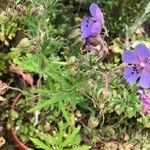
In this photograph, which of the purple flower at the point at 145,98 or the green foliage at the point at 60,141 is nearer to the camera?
the green foliage at the point at 60,141

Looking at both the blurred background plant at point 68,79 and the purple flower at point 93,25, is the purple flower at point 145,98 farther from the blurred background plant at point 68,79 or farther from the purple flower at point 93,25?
the purple flower at point 93,25

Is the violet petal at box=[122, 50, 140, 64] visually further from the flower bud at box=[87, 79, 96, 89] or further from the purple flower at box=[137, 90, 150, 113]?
the purple flower at box=[137, 90, 150, 113]

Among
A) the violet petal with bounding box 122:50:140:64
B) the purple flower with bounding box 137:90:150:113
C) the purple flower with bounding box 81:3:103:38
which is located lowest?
the purple flower with bounding box 137:90:150:113

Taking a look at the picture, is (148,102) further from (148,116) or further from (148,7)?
(148,7)

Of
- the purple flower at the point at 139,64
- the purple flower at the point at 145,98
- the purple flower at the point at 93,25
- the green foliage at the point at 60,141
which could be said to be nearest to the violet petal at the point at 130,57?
the purple flower at the point at 139,64

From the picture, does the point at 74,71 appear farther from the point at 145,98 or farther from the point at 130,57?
the point at 145,98

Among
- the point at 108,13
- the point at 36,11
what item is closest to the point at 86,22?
the point at 36,11

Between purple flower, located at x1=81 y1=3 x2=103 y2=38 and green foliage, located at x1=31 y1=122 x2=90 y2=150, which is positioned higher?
purple flower, located at x1=81 y1=3 x2=103 y2=38

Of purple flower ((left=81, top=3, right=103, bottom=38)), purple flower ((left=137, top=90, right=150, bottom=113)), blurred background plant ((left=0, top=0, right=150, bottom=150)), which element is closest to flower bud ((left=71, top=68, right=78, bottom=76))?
blurred background plant ((left=0, top=0, right=150, bottom=150))

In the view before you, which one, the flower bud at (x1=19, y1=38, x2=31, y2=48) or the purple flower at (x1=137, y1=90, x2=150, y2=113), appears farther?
the purple flower at (x1=137, y1=90, x2=150, y2=113)
